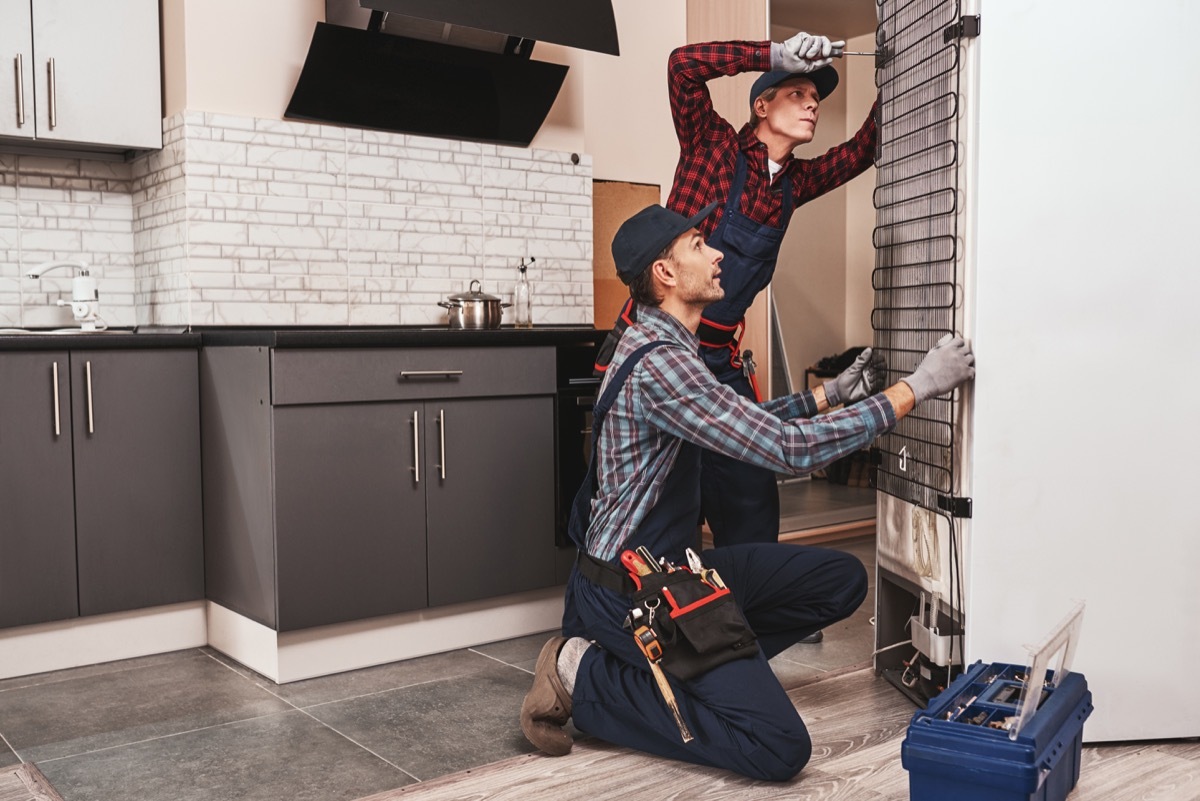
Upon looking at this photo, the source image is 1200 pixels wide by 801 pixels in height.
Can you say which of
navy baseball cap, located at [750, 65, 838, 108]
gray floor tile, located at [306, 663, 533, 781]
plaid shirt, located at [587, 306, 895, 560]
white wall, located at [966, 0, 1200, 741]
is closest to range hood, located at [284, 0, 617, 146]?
navy baseball cap, located at [750, 65, 838, 108]

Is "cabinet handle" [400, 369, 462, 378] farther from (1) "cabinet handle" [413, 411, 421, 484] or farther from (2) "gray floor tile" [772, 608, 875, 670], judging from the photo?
(2) "gray floor tile" [772, 608, 875, 670]

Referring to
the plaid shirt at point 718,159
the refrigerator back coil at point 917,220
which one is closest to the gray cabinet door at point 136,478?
the plaid shirt at point 718,159

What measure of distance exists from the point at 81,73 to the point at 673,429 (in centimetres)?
221

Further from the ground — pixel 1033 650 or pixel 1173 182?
pixel 1173 182

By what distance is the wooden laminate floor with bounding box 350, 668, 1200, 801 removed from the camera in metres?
2.16

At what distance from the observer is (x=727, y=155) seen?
3010 millimetres

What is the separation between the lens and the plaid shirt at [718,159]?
2.98 meters

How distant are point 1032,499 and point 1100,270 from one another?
0.49 m

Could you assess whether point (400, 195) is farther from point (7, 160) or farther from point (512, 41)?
point (7, 160)

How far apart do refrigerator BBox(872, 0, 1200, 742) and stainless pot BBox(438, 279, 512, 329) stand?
173 centimetres

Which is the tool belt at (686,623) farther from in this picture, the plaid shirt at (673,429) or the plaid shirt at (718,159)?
the plaid shirt at (718,159)

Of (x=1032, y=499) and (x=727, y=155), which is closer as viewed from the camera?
(x=1032, y=499)

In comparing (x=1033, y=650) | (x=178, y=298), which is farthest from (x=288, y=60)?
(x=1033, y=650)

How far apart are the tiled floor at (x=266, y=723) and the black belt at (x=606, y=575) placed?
412 millimetres
